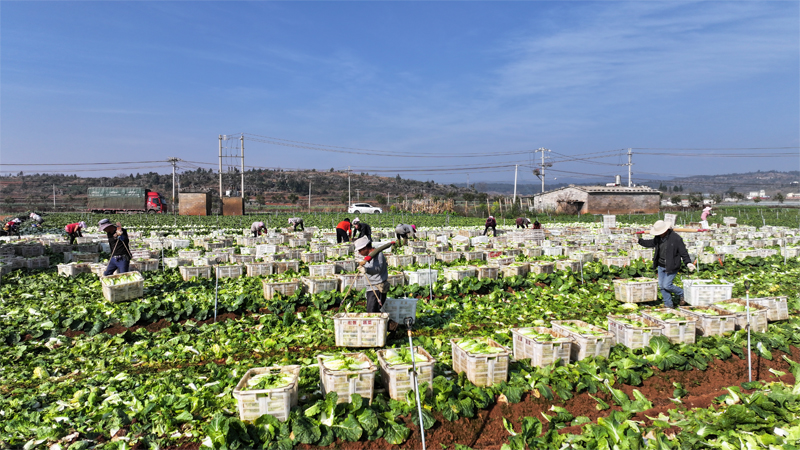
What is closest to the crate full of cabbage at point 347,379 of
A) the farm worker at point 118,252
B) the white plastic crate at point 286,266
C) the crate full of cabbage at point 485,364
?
the crate full of cabbage at point 485,364

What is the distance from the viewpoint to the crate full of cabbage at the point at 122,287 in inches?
396

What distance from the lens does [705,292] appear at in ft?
31.3

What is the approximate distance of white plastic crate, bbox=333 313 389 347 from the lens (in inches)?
283

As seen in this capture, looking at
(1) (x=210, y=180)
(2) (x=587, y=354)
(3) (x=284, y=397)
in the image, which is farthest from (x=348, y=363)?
(1) (x=210, y=180)

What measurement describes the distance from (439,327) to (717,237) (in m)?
17.4

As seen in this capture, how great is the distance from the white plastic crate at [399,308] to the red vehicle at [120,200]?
52.5m

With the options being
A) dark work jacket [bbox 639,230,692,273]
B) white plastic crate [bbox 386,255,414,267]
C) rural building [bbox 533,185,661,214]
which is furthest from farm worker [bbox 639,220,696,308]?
rural building [bbox 533,185,661,214]

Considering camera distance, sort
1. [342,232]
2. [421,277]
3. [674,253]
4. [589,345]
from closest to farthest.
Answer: [589,345] < [674,253] < [421,277] < [342,232]

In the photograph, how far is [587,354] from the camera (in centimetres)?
645

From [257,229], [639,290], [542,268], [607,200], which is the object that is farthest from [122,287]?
[607,200]

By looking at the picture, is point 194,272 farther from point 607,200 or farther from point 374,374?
point 607,200

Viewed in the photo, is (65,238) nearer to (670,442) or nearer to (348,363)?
(348,363)

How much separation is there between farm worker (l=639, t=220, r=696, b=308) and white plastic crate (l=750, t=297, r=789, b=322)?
133 cm

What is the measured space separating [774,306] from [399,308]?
7410 millimetres
